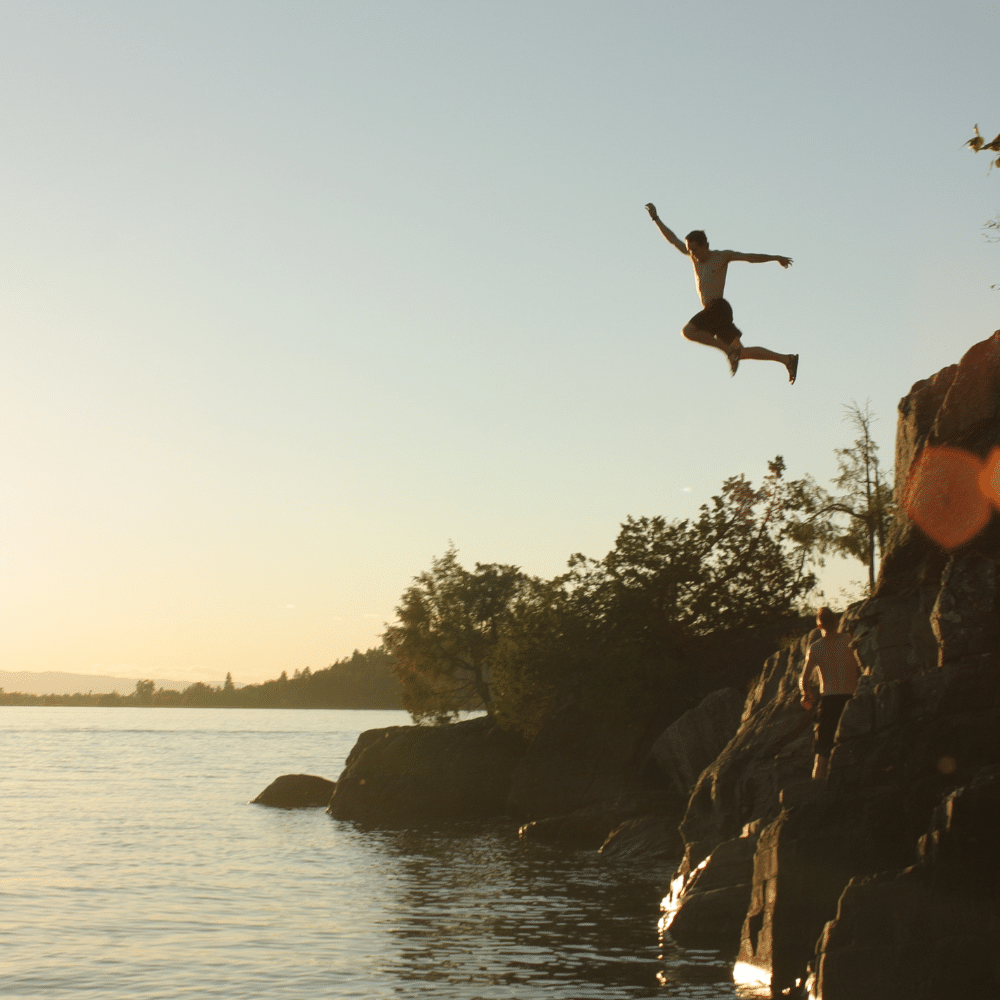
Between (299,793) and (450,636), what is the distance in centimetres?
1332

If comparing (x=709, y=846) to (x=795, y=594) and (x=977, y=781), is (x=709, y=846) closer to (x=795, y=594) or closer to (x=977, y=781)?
(x=977, y=781)

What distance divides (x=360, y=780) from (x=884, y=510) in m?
28.0

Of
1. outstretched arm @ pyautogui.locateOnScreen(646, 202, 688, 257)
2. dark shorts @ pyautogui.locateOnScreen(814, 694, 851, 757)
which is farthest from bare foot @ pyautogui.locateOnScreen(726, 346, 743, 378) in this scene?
dark shorts @ pyautogui.locateOnScreen(814, 694, 851, 757)

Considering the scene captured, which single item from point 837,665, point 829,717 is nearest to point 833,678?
point 837,665

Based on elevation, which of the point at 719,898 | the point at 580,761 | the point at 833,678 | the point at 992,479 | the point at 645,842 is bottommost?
the point at 645,842

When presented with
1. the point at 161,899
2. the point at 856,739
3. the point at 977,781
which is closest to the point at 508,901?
the point at 161,899

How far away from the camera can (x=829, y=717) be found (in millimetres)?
18500

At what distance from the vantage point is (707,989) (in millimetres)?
18359

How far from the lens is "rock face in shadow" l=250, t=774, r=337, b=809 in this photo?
201ft

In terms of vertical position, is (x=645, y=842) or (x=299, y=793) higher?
(x=645, y=842)

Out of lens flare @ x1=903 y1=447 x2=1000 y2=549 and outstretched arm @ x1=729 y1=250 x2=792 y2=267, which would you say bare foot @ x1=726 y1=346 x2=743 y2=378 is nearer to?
outstretched arm @ x1=729 y1=250 x2=792 y2=267

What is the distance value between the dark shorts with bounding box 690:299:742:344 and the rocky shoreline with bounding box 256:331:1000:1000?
7.21 m

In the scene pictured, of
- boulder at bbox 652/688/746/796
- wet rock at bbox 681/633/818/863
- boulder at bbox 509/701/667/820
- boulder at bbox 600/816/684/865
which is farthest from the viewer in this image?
boulder at bbox 509/701/667/820

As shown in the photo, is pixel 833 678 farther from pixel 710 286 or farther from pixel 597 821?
pixel 597 821
